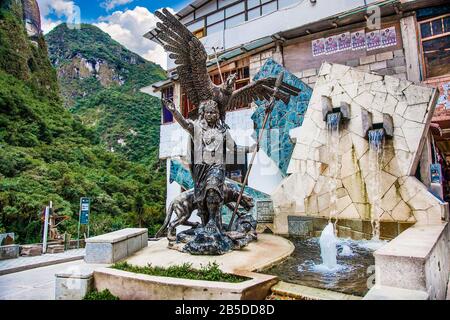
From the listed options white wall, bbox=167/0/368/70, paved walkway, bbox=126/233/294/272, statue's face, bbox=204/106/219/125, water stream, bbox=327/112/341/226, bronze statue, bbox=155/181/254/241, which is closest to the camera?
paved walkway, bbox=126/233/294/272

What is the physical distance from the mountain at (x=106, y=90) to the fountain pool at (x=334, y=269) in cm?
2025

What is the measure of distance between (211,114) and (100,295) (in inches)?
119

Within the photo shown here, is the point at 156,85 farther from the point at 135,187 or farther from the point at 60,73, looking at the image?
the point at 60,73

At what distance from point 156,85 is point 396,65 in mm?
11431

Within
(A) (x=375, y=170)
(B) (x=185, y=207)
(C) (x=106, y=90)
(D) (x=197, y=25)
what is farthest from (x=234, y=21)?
(C) (x=106, y=90)

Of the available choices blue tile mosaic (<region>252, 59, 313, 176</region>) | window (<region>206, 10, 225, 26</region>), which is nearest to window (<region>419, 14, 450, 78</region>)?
blue tile mosaic (<region>252, 59, 313, 176</region>)

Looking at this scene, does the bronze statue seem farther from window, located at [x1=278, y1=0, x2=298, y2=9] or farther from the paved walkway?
window, located at [x1=278, y1=0, x2=298, y2=9]

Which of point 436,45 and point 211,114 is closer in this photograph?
point 211,114

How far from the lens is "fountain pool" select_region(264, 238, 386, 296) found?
3266 millimetres

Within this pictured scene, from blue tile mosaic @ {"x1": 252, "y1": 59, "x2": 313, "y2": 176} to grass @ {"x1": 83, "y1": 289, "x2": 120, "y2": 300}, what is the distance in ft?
28.0

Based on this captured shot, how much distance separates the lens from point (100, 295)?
10.8ft

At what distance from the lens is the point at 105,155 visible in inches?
955

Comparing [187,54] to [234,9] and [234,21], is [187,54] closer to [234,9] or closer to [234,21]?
[234,21]

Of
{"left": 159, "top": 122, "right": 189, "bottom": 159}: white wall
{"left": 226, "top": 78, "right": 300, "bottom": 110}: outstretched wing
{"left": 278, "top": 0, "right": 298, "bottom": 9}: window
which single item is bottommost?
{"left": 226, "top": 78, "right": 300, "bottom": 110}: outstretched wing
